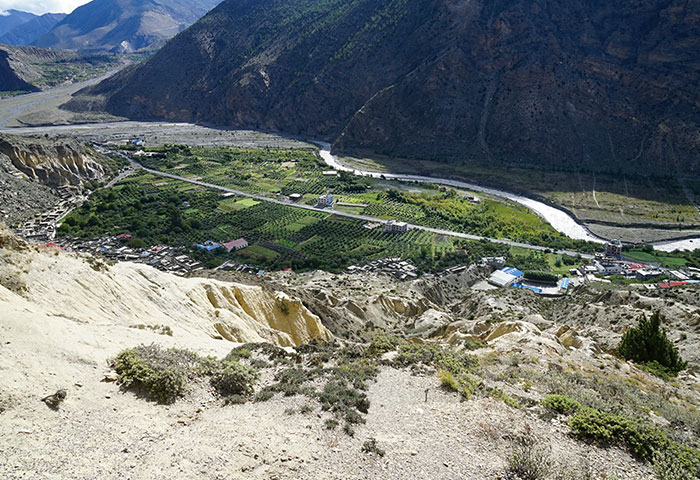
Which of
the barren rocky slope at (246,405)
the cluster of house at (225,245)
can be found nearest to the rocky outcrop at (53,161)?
the cluster of house at (225,245)

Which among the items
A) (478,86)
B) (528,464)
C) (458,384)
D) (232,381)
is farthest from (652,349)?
(478,86)

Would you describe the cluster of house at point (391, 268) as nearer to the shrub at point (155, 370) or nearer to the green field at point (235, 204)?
the green field at point (235, 204)

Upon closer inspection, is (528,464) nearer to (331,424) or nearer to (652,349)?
(331,424)

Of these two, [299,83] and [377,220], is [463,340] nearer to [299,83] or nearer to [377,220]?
[377,220]

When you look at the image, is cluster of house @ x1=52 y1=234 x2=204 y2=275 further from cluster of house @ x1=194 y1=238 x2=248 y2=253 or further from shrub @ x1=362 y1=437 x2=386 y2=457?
shrub @ x1=362 y1=437 x2=386 y2=457

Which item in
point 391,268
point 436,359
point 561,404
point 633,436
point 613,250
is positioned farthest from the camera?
point 613,250
